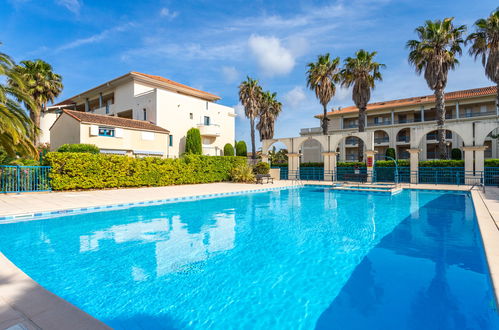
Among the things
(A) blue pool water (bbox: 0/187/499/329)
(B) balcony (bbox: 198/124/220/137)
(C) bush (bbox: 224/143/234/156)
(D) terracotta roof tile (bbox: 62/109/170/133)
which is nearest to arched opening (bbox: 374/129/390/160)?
(C) bush (bbox: 224/143/234/156)

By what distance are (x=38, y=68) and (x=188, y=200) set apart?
23930 mm

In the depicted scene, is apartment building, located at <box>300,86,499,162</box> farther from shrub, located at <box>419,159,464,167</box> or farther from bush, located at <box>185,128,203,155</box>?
bush, located at <box>185,128,203,155</box>

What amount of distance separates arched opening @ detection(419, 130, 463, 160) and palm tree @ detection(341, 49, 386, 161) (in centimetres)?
1480

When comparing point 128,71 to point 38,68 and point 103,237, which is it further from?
point 103,237

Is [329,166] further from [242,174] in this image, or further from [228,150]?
[228,150]

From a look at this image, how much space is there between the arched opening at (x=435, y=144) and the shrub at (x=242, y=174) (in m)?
25.7

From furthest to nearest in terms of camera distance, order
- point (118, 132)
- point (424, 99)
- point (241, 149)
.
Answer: point (241, 149)
point (424, 99)
point (118, 132)

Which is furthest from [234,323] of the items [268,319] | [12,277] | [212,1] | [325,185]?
[325,185]

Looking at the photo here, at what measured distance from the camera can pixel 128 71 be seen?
31047 millimetres

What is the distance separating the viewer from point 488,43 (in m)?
19.9

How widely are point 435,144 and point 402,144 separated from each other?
4183 mm

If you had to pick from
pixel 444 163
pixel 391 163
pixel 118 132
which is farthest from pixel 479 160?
pixel 118 132

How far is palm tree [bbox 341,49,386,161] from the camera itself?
84.1ft

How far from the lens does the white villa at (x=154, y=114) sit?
83.6 feet
